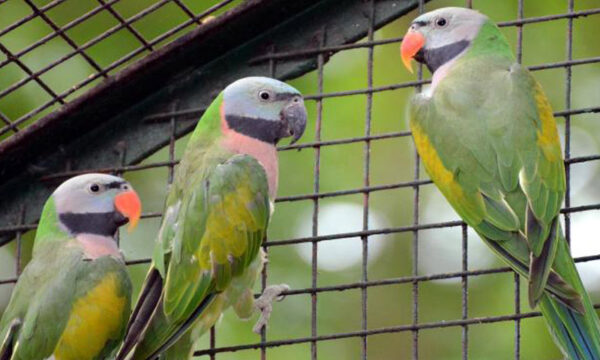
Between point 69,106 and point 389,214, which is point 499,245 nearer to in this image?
point 69,106

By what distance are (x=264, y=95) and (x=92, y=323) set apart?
0.78 m

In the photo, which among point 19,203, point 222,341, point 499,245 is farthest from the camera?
point 222,341

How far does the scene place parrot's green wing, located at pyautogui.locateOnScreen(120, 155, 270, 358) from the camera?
356 centimetres

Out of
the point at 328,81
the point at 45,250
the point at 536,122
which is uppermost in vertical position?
the point at 328,81

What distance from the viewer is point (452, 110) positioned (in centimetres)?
365

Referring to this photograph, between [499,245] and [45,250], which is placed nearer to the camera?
[499,245]

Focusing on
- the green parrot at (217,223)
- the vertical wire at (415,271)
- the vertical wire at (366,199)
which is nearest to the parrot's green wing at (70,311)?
the green parrot at (217,223)

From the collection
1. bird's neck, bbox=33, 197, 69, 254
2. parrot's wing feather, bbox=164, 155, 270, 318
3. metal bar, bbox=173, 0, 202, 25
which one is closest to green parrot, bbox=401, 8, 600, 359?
parrot's wing feather, bbox=164, 155, 270, 318

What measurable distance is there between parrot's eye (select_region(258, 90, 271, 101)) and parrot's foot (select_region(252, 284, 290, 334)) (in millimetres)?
522

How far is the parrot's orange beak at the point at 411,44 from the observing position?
3.88m

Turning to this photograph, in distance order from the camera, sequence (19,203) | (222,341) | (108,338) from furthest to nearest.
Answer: (222,341)
(19,203)
(108,338)

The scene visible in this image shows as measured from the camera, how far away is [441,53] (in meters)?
3.92

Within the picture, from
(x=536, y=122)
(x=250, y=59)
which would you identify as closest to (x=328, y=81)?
(x=250, y=59)

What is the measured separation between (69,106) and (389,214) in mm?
2498
